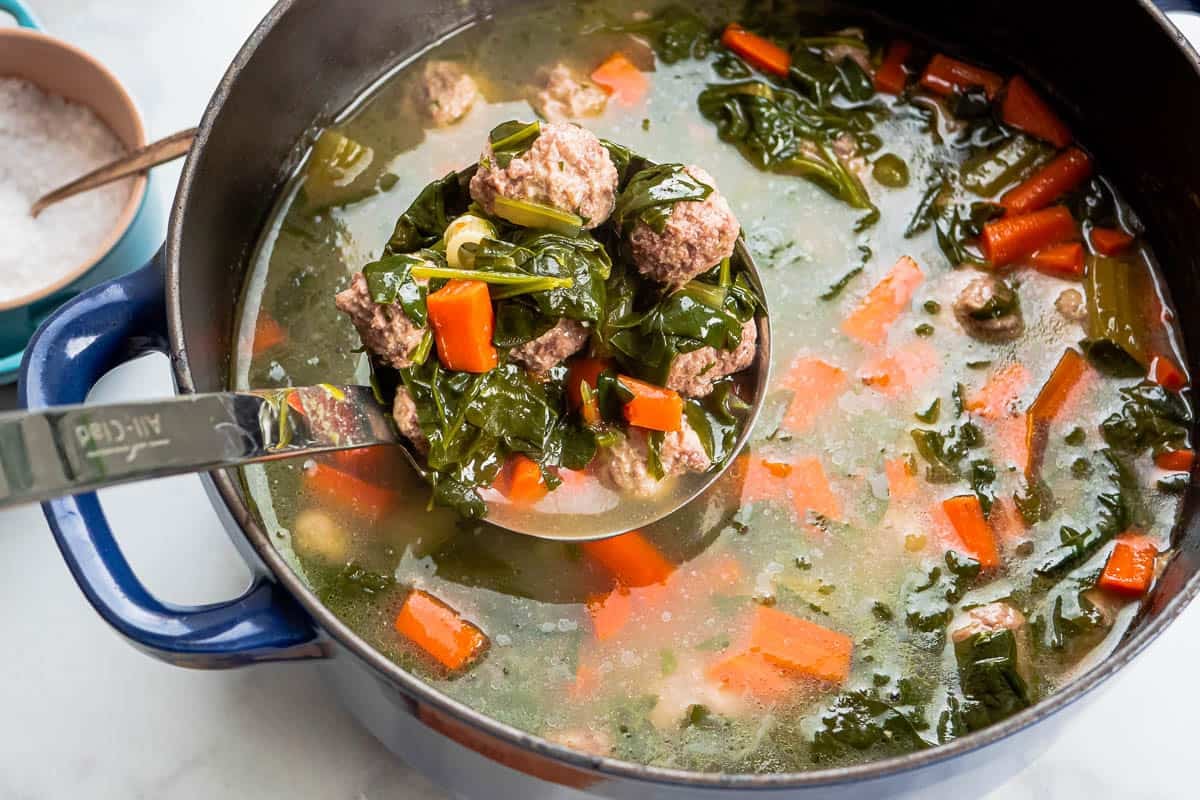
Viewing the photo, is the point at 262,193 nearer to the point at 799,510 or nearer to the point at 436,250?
the point at 436,250

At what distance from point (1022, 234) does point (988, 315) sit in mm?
241

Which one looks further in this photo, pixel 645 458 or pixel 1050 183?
pixel 1050 183

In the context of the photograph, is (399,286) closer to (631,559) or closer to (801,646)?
(631,559)

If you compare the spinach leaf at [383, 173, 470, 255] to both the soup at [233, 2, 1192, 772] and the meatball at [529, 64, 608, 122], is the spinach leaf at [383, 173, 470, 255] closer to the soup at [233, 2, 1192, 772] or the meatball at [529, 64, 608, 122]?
the soup at [233, 2, 1192, 772]

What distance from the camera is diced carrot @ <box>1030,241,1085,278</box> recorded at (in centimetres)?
286

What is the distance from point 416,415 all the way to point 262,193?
88cm

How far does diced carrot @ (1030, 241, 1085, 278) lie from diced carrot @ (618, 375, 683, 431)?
1085 millimetres

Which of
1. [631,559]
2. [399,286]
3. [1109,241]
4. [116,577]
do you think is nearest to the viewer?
[116,577]

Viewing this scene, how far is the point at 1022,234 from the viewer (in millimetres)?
2848

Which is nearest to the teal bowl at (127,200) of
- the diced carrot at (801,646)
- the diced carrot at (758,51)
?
the diced carrot at (758,51)

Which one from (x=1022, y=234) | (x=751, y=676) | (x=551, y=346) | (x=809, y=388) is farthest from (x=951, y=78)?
(x=751, y=676)

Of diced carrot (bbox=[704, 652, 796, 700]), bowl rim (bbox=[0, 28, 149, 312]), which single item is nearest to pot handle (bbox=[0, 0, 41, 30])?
bowl rim (bbox=[0, 28, 149, 312])

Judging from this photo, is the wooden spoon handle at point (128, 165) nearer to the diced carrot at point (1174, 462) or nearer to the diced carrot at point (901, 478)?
the diced carrot at point (901, 478)

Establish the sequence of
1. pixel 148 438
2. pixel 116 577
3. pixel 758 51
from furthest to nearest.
→ pixel 758 51 < pixel 116 577 < pixel 148 438
